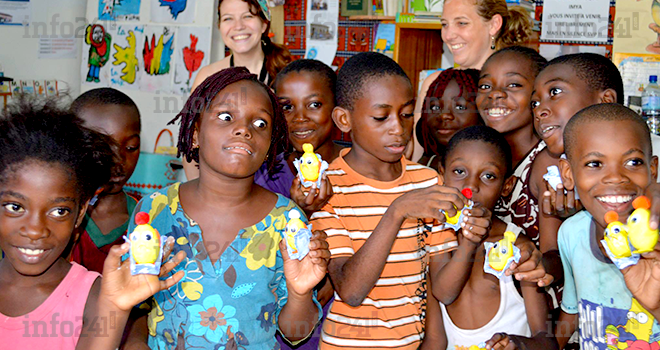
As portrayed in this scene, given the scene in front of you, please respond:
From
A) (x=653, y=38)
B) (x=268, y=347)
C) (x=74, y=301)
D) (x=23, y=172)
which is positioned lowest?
(x=268, y=347)

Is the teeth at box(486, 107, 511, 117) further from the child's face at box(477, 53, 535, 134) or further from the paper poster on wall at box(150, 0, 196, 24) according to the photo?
the paper poster on wall at box(150, 0, 196, 24)

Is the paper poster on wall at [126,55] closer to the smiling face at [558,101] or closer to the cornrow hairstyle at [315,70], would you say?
the cornrow hairstyle at [315,70]

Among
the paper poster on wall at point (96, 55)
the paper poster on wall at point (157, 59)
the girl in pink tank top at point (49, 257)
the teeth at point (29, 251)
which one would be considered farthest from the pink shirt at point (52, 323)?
the paper poster on wall at point (96, 55)

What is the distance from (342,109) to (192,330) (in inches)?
35.9

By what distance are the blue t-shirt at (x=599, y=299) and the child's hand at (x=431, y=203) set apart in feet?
1.17

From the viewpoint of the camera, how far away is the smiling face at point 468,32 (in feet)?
9.07

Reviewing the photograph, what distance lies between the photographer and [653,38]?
3303 mm

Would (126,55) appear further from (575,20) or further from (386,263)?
(386,263)

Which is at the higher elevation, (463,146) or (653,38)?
(653,38)

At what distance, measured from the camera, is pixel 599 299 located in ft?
5.19

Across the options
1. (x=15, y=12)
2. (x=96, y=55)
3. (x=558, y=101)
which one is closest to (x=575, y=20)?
(x=558, y=101)

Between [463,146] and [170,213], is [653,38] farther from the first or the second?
[170,213]

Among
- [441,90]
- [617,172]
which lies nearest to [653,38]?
[441,90]

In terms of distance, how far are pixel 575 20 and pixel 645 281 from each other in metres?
2.52
